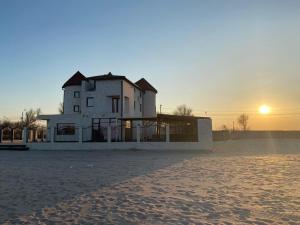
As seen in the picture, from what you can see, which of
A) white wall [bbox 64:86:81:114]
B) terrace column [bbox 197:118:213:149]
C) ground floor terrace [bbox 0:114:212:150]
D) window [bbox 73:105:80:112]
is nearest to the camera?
terrace column [bbox 197:118:213:149]

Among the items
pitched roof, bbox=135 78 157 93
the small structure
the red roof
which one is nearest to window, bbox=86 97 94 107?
the small structure

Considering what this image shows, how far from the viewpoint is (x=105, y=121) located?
32.5m

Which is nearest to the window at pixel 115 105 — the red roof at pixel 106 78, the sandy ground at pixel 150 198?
the red roof at pixel 106 78

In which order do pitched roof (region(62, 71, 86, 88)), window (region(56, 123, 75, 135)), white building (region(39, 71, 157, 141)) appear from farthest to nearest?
pitched roof (region(62, 71, 86, 88)) < window (region(56, 123, 75, 135)) < white building (region(39, 71, 157, 141))

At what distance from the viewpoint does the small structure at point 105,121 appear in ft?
88.0

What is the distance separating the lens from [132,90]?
37250mm

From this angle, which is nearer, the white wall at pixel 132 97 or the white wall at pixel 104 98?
the white wall at pixel 104 98

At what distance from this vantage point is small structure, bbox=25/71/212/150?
88.0 ft

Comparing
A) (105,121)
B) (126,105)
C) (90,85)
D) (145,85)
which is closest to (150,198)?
(105,121)

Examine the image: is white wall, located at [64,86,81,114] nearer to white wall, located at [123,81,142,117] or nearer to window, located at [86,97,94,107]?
window, located at [86,97,94,107]

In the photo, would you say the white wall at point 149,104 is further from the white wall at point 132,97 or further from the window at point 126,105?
the window at point 126,105

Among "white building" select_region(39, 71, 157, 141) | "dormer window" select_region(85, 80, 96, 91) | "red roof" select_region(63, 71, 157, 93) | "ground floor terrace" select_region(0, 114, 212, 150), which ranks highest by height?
"red roof" select_region(63, 71, 157, 93)

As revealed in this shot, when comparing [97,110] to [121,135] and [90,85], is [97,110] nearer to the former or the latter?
[90,85]

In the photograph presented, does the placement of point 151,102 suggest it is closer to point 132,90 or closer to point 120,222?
point 132,90
